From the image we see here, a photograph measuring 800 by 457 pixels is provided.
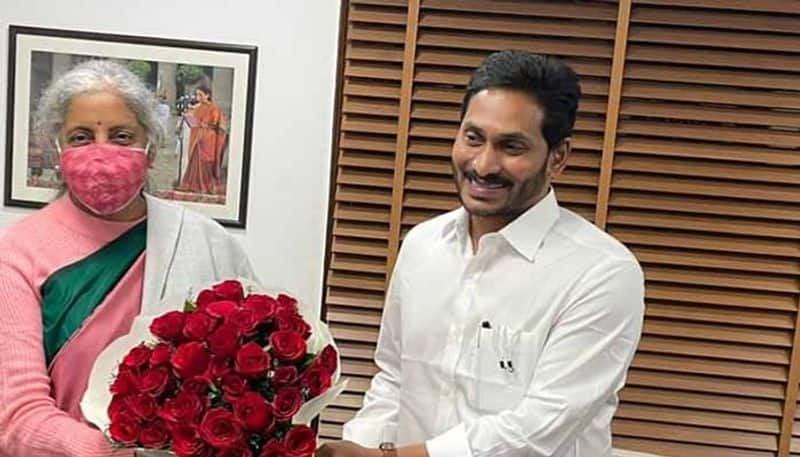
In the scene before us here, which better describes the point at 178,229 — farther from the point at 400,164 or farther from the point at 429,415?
the point at 400,164

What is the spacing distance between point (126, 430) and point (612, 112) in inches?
73.2

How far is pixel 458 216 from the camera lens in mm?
1729

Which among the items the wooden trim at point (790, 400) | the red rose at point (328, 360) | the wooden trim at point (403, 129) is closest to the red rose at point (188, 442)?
the red rose at point (328, 360)

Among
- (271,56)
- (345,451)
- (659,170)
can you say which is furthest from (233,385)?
(659,170)

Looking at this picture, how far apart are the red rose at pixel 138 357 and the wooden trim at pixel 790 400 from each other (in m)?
2.14

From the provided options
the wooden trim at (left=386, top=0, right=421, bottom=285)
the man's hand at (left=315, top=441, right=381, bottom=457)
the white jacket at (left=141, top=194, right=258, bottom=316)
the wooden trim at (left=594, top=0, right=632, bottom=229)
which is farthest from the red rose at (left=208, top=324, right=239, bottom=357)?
the wooden trim at (left=594, top=0, right=632, bottom=229)

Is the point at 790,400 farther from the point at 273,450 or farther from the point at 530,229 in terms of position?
the point at 273,450

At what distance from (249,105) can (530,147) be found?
142 centimetres

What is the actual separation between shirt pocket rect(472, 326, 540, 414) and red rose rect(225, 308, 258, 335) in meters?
0.48

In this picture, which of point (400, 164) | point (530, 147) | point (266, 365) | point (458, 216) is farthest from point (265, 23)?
point (266, 365)

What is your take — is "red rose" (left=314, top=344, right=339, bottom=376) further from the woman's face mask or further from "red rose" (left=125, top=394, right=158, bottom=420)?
the woman's face mask

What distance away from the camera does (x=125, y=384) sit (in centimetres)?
123

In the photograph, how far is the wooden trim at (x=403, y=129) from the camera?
262 cm

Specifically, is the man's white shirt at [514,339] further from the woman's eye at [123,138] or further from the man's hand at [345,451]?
the woman's eye at [123,138]
